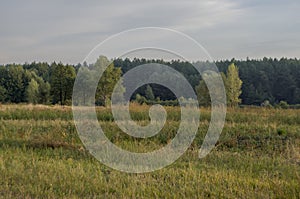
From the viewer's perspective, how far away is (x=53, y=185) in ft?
18.7

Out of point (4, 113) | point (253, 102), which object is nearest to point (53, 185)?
point (4, 113)

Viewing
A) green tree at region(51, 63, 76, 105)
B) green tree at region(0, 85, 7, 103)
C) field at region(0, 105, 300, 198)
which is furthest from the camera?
green tree at region(0, 85, 7, 103)

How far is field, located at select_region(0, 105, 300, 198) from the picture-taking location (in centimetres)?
540

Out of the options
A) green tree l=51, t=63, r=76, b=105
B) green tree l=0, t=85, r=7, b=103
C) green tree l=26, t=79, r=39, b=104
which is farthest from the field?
green tree l=0, t=85, r=7, b=103

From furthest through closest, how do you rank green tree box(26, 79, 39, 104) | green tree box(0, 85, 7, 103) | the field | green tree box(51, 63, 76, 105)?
green tree box(0, 85, 7, 103) < green tree box(26, 79, 39, 104) < green tree box(51, 63, 76, 105) < the field

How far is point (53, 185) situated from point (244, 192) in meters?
2.99

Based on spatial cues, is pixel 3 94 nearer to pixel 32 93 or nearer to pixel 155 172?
pixel 32 93

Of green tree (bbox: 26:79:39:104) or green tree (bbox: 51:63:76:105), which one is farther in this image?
green tree (bbox: 26:79:39:104)

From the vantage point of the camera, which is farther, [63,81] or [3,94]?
[3,94]

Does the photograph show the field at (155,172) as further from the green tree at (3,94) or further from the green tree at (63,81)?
the green tree at (3,94)

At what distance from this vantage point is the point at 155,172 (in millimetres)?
6617

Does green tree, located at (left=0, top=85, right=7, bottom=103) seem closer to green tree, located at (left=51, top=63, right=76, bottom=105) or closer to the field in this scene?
green tree, located at (left=51, top=63, right=76, bottom=105)

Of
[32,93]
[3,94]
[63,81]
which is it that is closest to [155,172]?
[63,81]

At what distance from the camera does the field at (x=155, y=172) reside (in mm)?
5398
